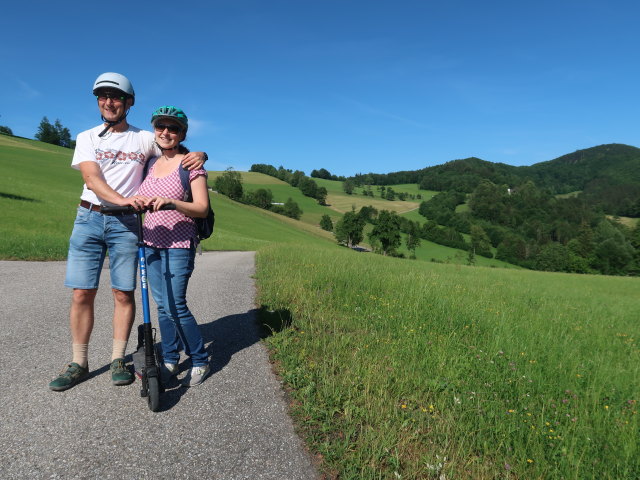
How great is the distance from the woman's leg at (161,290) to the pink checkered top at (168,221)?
106 mm

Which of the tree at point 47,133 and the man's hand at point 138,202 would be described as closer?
the man's hand at point 138,202

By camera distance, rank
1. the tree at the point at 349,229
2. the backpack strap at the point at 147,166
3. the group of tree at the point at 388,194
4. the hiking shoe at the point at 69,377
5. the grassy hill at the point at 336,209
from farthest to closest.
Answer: the group of tree at the point at 388,194 → the grassy hill at the point at 336,209 → the tree at the point at 349,229 → the backpack strap at the point at 147,166 → the hiking shoe at the point at 69,377

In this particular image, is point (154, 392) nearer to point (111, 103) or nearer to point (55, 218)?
point (111, 103)

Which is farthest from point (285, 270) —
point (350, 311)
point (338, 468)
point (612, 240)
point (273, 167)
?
point (273, 167)

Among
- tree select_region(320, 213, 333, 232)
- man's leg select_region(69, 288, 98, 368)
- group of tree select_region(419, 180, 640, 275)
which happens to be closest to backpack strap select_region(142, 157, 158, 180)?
man's leg select_region(69, 288, 98, 368)

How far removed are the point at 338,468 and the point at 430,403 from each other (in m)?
1.02

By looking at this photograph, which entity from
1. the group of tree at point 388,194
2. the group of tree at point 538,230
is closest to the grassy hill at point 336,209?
the group of tree at point 388,194

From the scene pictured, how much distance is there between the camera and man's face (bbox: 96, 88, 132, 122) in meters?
3.24

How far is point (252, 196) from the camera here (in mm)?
83750

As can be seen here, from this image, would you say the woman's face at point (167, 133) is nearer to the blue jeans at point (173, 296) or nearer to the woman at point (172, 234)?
the woman at point (172, 234)

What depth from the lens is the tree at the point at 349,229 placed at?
66375 millimetres

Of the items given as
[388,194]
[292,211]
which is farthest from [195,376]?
[388,194]

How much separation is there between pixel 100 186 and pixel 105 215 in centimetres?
34

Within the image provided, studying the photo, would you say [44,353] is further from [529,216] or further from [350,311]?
[529,216]
